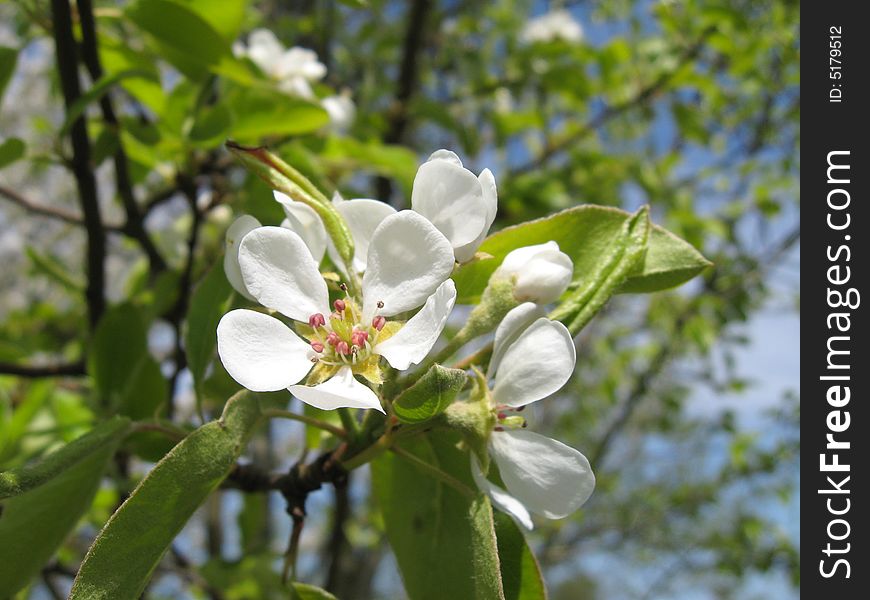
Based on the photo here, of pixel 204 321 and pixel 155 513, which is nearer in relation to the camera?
pixel 155 513

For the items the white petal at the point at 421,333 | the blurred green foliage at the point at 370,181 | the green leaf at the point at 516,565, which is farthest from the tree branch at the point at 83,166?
the green leaf at the point at 516,565

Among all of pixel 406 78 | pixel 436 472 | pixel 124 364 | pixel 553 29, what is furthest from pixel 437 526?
pixel 553 29

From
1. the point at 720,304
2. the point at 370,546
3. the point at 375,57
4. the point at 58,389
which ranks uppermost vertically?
the point at 375,57

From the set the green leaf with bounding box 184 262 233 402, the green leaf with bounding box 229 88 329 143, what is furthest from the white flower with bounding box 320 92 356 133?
the green leaf with bounding box 184 262 233 402

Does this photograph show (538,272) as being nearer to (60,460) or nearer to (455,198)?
(455,198)

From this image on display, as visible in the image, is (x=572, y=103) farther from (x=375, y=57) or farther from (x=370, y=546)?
(x=370, y=546)

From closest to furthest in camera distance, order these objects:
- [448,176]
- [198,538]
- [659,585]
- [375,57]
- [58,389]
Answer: [448,176]
[58,389]
[375,57]
[659,585]
[198,538]

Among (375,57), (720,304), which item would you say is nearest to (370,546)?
(720,304)

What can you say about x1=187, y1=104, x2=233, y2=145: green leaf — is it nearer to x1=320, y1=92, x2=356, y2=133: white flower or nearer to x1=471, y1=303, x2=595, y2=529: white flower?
x1=320, y1=92, x2=356, y2=133: white flower
